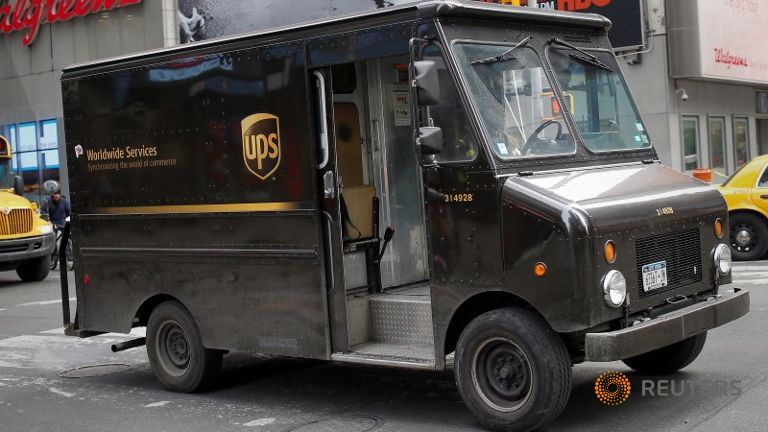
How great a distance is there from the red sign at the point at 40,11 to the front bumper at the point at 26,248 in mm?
12165

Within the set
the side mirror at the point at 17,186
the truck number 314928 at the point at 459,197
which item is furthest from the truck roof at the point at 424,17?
the side mirror at the point at 17,186

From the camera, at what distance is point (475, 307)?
6.98m

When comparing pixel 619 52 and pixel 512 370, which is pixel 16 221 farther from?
pixel 512 370

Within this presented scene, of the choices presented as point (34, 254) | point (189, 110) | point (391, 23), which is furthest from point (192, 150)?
point (34, 254)

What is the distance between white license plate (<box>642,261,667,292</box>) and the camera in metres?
6.72

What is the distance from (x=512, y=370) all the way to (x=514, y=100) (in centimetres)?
182

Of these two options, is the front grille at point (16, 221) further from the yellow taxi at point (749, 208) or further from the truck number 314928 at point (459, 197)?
the truck number 314928 at point (459, 197)

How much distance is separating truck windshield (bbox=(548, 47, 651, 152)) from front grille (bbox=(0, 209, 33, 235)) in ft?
46.6

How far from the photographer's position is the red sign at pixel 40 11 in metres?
30.8

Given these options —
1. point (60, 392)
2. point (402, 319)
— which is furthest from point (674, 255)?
point (60, 392)

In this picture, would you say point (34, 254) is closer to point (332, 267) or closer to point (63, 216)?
point (63, 216)

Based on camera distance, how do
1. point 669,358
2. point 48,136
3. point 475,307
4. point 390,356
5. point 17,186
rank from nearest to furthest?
point 475,307
point 390,356
point 669,358
point 17,186
point 48,136

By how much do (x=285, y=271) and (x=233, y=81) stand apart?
1540mm

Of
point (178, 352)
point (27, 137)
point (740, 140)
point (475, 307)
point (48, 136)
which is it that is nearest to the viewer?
point (475, 307)
